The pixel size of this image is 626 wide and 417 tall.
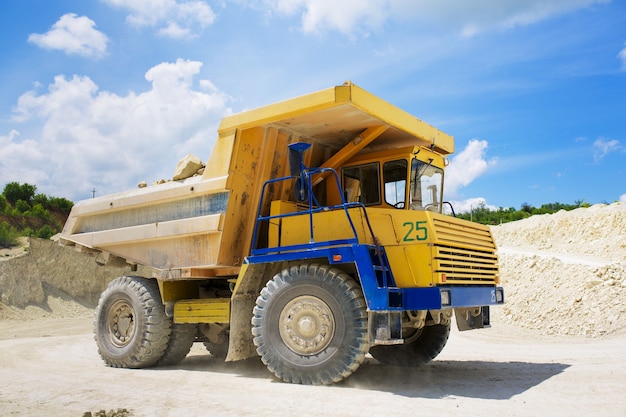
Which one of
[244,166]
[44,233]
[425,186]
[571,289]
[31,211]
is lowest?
[571,289]

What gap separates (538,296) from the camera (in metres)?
18.9

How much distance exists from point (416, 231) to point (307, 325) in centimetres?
186

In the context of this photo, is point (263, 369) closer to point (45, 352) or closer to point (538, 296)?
point (45, 352)

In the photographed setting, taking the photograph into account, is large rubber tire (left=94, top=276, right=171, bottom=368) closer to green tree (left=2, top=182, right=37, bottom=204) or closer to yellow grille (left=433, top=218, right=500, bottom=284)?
yellow grille (left=433, top=218, right=500, bottom=284)

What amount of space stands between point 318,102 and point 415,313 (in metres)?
3.15

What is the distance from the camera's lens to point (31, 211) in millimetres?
39812

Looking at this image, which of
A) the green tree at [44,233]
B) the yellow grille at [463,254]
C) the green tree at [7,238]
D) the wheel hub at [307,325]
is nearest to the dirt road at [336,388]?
the wheel hub at [307,325]

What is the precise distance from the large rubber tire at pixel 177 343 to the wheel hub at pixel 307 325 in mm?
2978

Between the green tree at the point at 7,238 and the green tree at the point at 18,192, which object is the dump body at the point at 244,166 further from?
the green tree at the point at 18,192

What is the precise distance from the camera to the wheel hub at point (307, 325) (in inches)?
283

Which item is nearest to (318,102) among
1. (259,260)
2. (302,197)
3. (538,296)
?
(302,197)

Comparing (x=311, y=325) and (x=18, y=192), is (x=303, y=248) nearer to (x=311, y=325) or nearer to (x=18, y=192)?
(x=311, y=325)

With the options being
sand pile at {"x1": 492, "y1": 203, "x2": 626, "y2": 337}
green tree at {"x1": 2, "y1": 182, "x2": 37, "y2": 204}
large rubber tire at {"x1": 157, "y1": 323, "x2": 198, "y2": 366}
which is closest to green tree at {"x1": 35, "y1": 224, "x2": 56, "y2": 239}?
green tree at {"x1": 2, "y1": 182, "x2": 37, "y2": 204}

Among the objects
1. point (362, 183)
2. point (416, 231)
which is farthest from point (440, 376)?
point (362, 183)
